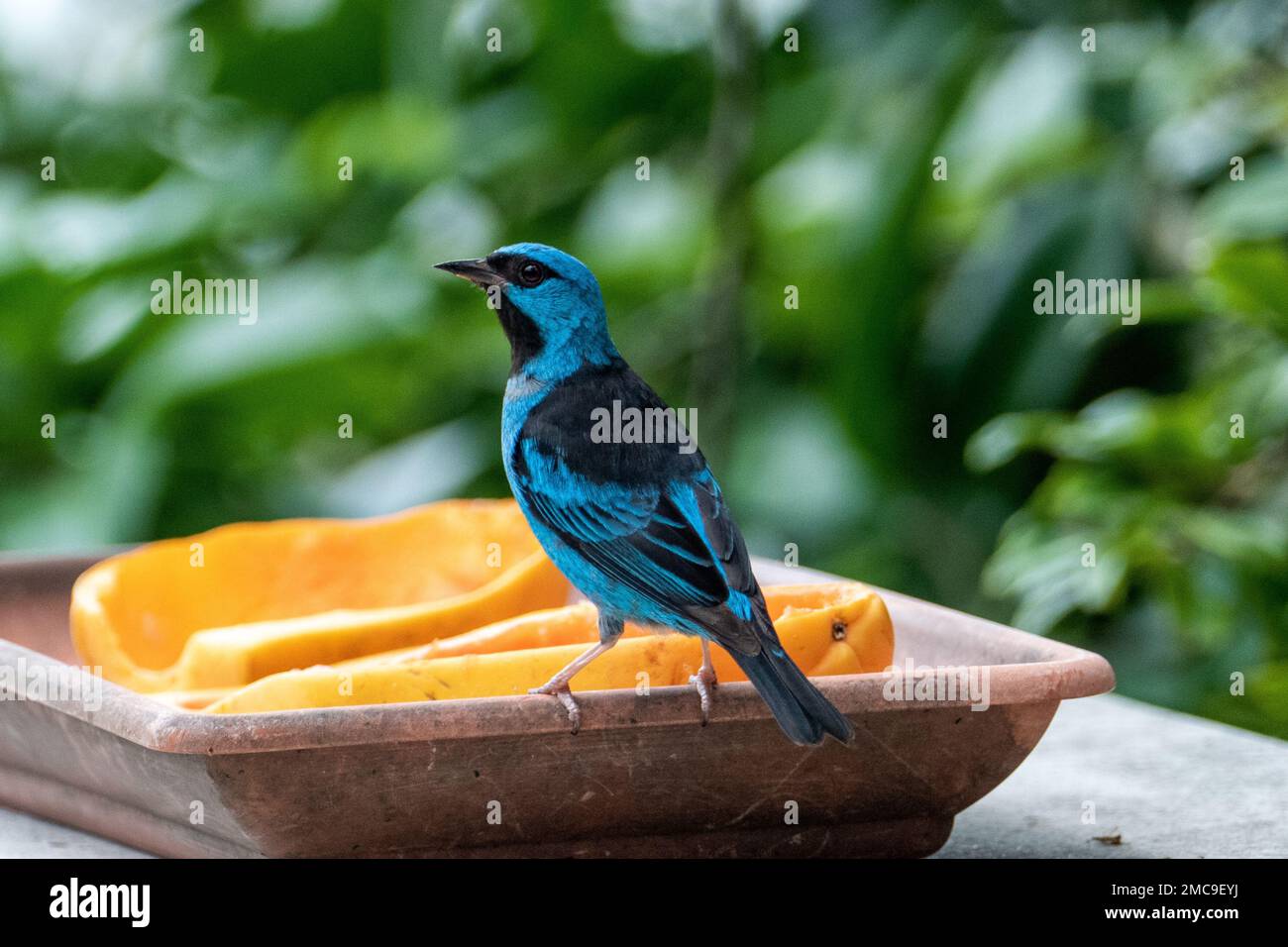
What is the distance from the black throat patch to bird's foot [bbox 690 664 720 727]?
1.57 feet

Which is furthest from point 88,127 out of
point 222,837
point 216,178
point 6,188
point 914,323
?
point 222,837

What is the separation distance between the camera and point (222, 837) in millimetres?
1501

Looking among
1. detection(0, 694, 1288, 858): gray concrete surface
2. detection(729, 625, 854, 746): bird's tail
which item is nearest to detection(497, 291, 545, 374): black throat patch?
detection(729, 625, 854, 746): bird's tail

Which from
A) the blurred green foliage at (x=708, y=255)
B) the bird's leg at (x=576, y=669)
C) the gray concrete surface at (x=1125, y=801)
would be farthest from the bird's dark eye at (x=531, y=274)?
the blurred green foliage at (x=708, y=255)

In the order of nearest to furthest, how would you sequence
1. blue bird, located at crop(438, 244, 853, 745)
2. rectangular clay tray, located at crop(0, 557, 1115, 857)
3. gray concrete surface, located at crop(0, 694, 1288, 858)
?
rectangular clay tray, located at crop(0, 557, 1115, 857) → blue bird, located at crop(438, 244, 853, 745) → gray concrete surface, located at crop(0, 694, 1288, 858)

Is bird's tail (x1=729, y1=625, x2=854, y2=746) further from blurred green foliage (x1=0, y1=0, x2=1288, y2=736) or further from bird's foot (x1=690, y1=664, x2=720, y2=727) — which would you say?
blurred green foliage (x1=0, y1=0, x2=1288, y2=736)

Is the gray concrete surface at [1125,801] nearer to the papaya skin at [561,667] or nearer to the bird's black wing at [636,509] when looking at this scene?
the papaya skin at [561,667]

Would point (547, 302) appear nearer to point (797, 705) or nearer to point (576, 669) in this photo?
point (576, 669)

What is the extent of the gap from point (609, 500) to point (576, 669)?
21 centimetres

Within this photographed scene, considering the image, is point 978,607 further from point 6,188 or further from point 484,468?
point 6,188

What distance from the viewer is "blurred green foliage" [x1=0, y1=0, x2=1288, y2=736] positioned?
3.78 metres

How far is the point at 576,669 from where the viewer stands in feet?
5.16

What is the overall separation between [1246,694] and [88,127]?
4016mm

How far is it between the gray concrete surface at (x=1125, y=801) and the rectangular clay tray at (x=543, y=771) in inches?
6.2
